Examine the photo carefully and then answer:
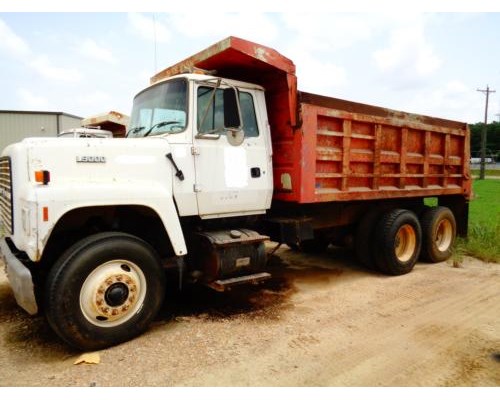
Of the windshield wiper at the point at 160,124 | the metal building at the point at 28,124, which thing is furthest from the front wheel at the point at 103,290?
the metal building at the point at 28,124

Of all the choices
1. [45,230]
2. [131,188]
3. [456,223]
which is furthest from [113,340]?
[456,223]

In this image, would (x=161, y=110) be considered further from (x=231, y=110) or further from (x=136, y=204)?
(x=136, y=204)

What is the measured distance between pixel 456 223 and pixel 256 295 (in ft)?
15.8

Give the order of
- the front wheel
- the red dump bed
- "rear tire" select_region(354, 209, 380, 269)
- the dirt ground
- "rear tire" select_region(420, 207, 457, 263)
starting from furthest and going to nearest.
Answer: "rear tire" select_region(420, 207, 457, 263) → "rear tire" select_region(354, 209, 380, 269) → the red dump bed → the front wheel → the dirt ground

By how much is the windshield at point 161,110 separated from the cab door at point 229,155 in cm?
18

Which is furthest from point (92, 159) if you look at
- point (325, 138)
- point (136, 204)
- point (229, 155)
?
point (325, 138)

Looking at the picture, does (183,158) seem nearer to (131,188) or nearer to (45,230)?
(131,188)

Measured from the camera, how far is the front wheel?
320cm

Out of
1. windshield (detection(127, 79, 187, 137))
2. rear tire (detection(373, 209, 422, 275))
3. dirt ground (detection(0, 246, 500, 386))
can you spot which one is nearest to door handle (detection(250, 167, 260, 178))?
windshield (detection(127, 79, 187, 137))

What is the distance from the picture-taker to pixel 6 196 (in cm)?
379

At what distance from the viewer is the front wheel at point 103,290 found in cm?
320

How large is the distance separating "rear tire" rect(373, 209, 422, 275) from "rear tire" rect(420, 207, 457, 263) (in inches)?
17.2

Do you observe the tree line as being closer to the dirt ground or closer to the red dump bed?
the red dump bed

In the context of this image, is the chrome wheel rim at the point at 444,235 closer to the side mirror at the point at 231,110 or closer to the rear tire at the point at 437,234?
the rear tire at the point at 437,234
